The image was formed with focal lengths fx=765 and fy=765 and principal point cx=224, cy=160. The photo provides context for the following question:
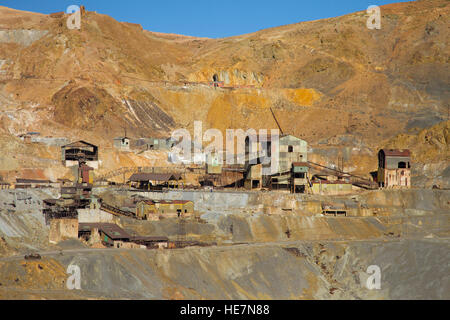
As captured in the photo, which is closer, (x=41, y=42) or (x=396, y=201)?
(x=396, y=201)

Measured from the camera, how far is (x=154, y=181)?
9456 cm

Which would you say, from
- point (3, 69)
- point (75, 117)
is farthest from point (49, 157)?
point (3, 69)

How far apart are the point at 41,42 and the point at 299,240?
253 feet

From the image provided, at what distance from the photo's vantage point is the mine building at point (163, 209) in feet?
270

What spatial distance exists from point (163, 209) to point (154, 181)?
37.6ft

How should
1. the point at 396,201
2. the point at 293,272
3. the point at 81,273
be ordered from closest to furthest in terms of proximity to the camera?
the point at 81,273 < the point at 293,272 < the point at 396,201

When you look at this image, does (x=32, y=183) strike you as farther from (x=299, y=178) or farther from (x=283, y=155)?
(x=299, y=178)

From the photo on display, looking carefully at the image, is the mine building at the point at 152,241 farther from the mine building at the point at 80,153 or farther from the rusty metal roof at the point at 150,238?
the mine building at the point at 80,153

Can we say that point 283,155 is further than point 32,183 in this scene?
Yes

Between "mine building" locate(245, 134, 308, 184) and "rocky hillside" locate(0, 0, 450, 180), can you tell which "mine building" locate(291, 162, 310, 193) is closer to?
"mine building" locate(245, 134, 308, 184)

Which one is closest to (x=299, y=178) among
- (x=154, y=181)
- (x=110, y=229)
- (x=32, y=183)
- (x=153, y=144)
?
(x=154, y=181)

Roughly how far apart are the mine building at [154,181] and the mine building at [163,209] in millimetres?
8409

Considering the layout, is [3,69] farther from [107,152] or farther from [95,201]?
[95,201]

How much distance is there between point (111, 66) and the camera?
136875mm
